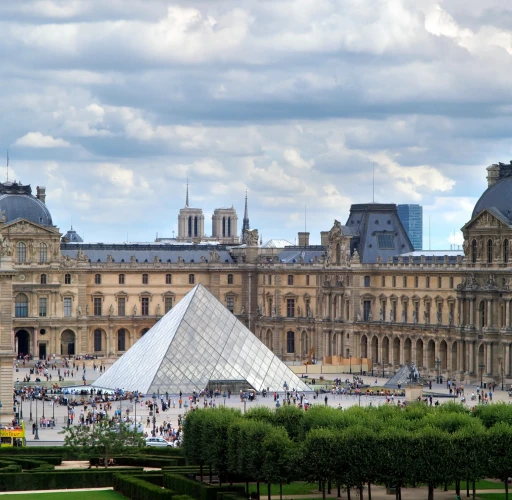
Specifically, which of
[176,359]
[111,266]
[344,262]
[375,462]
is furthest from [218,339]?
[375,462]

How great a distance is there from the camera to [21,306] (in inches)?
5773

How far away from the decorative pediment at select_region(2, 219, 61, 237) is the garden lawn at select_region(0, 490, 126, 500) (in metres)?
71.8

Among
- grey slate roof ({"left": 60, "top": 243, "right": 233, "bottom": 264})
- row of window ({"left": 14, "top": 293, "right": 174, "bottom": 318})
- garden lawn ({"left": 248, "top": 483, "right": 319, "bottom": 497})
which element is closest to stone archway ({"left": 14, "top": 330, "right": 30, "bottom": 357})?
row of window ({"left": 14, "top": 293, "right": 174, "bottom": 318})

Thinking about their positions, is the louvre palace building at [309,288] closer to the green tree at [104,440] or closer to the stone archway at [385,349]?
the stone archway at [385,349]

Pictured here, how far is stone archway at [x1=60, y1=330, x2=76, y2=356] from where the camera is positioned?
486ft

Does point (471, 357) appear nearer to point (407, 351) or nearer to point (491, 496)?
point (407, 351)

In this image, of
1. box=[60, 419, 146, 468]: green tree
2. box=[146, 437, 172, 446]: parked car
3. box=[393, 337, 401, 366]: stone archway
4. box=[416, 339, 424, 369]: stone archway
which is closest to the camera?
box=[60, 419, 146, 468]: green tree

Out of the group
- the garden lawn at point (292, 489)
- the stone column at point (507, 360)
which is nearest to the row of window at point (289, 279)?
the stone column at point (507, 360)

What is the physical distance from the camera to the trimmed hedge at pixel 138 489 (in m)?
69.1

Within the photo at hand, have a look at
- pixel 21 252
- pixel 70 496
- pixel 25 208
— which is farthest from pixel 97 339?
pixel 70 496

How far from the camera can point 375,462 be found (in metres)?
68.6

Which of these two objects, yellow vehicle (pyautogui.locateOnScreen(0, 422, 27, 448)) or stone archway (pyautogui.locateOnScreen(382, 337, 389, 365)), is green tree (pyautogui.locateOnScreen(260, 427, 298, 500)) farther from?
stone archway (pyautogui.locateOnScreen(382, 337, 389, 365))

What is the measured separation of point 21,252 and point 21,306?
161 inches

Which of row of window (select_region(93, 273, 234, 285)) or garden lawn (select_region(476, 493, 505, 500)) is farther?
row of window (select_region(93, 273, 234, 285))
